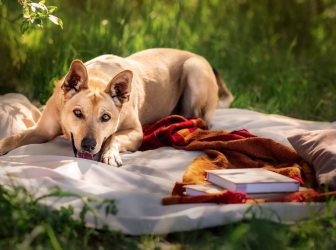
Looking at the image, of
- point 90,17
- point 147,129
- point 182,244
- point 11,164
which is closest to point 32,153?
point 11,164

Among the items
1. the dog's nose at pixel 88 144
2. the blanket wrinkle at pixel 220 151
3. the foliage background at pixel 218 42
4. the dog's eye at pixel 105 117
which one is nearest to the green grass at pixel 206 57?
the foliage background at pixel 218 42

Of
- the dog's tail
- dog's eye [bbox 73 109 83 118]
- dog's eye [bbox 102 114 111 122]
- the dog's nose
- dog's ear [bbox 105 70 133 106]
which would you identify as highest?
dog's ear [bbox 105 70 133 106]

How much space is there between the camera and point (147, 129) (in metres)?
3.92

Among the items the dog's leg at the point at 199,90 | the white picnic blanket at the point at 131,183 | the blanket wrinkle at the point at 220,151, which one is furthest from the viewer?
the dog's leg at the point at 199,90

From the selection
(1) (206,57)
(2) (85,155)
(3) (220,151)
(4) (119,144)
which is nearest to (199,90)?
(3) (220,151)

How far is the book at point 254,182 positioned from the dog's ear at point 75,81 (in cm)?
133

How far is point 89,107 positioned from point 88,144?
12.3 inches

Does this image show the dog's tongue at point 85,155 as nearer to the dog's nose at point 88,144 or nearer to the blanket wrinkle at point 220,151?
the dog's nose at point 88,144

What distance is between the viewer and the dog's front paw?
2.87m

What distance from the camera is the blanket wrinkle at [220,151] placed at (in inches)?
103

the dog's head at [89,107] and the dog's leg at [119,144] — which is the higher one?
the dog's head at [89,107]

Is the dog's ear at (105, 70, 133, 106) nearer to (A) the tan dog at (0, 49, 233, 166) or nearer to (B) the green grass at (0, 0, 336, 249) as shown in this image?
(A) the tan dog at (0, 49, 233, 166)

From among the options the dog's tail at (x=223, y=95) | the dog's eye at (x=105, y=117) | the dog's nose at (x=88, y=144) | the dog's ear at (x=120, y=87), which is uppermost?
the dog's ear at (x=120, y=87)


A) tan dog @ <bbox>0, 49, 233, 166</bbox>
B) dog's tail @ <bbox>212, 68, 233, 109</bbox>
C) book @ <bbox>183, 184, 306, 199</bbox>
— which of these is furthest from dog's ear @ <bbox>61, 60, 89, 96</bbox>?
dog's tail @ <bbox>212, 68, 233, 109</bbox>
